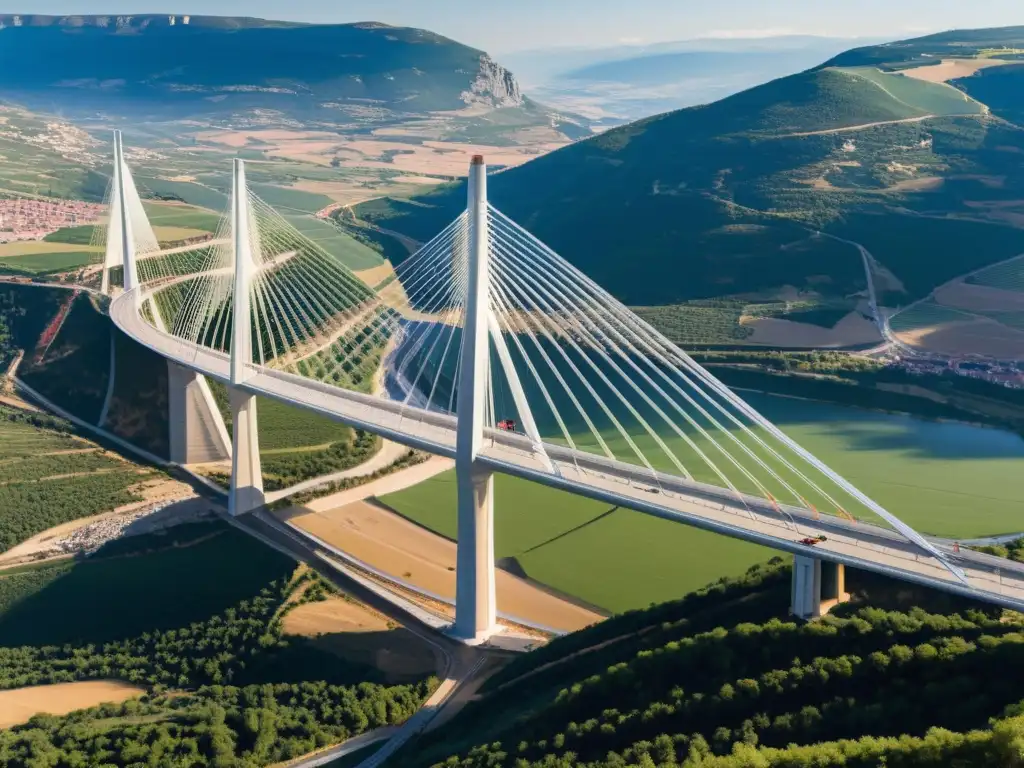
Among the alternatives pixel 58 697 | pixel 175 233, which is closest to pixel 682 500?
pixel 58 697

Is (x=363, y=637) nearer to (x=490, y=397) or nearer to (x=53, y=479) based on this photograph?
(x=490, y=397)

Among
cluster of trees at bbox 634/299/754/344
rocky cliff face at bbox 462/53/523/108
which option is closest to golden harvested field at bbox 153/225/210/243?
cluster of trees at bbox 634/299/754/344

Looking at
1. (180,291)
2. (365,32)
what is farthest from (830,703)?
(365,32)

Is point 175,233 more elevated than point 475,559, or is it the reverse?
point 175,233

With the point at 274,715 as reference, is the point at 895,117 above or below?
above

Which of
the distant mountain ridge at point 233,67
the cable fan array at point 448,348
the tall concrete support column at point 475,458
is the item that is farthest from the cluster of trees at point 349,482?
the distant mountain ridge at point 233,67

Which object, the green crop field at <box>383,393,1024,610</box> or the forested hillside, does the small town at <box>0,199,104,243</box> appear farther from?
the forested hillside

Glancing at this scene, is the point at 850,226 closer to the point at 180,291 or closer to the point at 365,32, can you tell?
the point at 180,291
